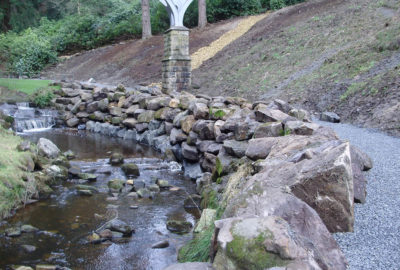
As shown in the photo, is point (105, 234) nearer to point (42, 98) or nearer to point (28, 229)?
point (28, 229)

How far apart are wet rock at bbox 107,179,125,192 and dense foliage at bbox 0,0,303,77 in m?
15.7

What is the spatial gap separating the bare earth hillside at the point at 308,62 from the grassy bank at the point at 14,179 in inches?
254

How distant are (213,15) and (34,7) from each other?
2199cm

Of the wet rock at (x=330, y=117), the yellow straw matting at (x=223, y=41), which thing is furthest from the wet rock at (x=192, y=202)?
the yellow straw matting at (x=223, y=41)

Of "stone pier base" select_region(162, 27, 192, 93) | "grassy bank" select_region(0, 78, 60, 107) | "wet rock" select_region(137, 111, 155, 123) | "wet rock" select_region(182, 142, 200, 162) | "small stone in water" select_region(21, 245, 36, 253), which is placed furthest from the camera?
"stone pier base" select_region(162, 27, 192, 93)

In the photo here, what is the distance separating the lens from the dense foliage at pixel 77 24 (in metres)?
25.2

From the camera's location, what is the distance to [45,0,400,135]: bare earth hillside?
9.30 metres

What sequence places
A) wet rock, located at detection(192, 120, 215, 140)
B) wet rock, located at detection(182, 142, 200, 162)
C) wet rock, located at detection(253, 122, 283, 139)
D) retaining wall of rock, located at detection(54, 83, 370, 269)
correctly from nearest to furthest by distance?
retaining wall of rock, located at detection(54, 83, 370, 269), wet rock, located at detection(253, 122, 283, 139), wet rock, located at detection(192, 120, 215, 140), wet rock, located at detection(182, 142, 200, 162)

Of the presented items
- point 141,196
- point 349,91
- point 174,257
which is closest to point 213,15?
point 349,91

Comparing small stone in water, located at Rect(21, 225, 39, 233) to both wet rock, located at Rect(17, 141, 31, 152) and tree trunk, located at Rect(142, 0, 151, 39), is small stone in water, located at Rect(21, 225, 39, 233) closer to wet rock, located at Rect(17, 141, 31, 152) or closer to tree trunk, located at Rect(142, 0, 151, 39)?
wet rock, located at Rect(17, 141, 31, 152)

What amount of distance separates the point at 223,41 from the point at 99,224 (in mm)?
17164

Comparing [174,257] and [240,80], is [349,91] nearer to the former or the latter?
[240,80]

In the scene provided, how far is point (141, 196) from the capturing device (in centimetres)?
681

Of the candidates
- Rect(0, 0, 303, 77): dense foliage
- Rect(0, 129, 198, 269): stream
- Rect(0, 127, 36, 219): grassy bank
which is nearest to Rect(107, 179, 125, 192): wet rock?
Rect(0, 129, 198, 269): stream
